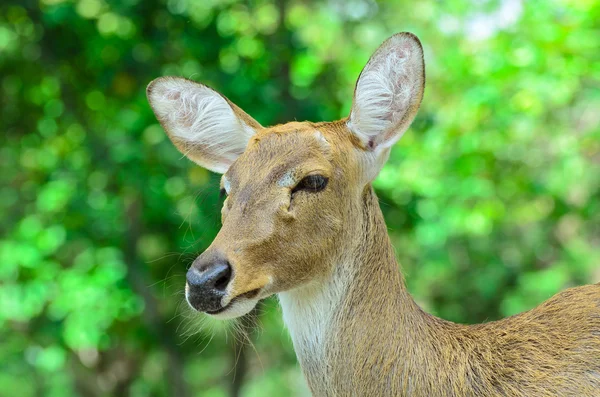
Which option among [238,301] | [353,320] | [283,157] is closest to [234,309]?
[238,301]

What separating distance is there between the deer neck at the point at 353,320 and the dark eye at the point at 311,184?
0.85 feet

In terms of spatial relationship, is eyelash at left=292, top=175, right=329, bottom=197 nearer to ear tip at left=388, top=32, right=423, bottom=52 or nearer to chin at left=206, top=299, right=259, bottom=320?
chin at left=206, top=299, right=259, bottom=320

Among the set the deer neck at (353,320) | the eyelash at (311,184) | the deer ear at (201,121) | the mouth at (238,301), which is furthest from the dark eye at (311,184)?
the deer ear at (201,121)

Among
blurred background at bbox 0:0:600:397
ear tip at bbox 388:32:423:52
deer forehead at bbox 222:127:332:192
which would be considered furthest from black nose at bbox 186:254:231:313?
blurred background at bbox 0:0:600:397

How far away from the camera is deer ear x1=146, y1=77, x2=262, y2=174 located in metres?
3.48

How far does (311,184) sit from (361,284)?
44cm

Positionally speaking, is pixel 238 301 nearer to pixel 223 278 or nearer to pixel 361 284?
pixel 223 278

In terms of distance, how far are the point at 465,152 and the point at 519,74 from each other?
0.97 metres

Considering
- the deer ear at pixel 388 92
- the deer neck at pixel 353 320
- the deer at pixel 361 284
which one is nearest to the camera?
the deer at pixel 361 284

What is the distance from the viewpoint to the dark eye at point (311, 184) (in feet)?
9.80

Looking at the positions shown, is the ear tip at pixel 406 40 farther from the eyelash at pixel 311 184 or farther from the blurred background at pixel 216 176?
the blurred background at pixel 216 176

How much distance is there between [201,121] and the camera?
3568mm

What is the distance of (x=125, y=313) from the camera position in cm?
735

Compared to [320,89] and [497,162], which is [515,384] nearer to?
[320,89]
